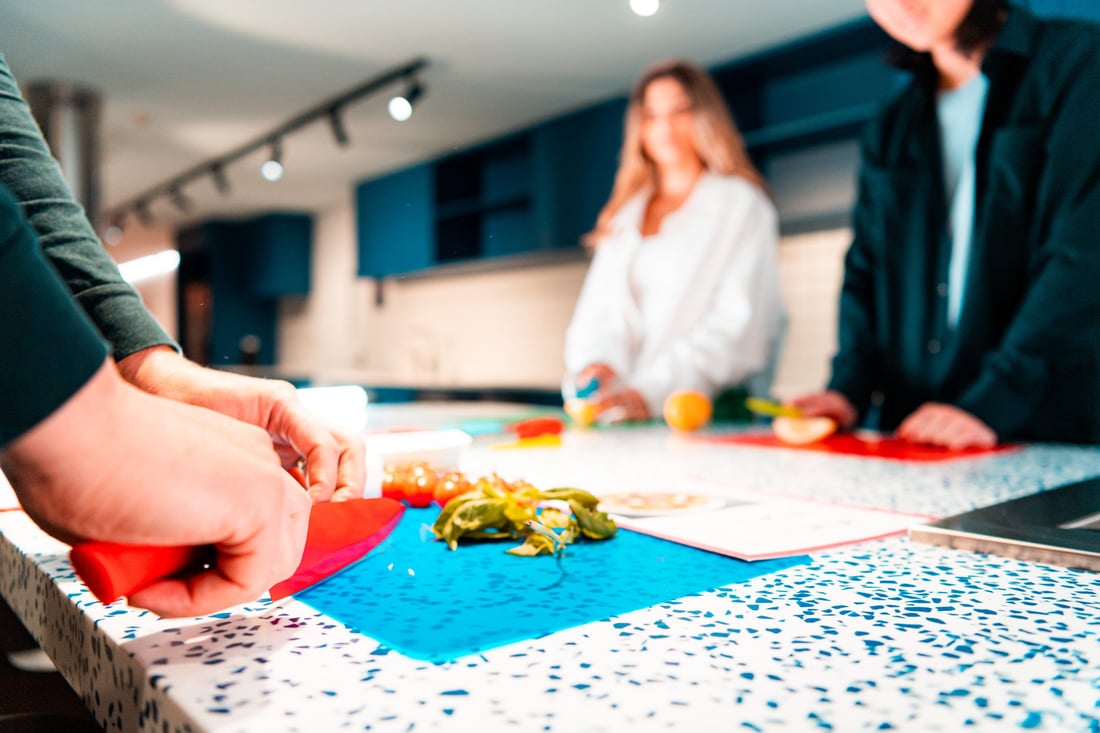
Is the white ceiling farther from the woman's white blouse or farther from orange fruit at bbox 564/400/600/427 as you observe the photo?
orange fruit at bbox 564/400/600/427

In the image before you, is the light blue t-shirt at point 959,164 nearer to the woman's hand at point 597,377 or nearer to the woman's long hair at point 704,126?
the woman's long hair at point 704,126

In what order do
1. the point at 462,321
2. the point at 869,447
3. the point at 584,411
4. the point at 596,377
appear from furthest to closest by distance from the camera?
the point at 462,321 < the point at 596,377 < the point at 584,411 < the point at 869,447

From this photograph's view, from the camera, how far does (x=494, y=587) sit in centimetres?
53

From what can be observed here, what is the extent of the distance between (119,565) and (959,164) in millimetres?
1794

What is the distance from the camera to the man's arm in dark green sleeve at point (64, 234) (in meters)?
0.60

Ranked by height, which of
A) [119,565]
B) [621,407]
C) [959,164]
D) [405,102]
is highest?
[405,102]

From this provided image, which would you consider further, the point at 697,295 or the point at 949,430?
the point at 697,295

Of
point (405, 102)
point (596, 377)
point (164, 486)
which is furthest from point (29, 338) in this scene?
point (405, 102)

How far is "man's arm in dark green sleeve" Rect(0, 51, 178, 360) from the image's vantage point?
605 millimetres

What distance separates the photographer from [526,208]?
5.07 m

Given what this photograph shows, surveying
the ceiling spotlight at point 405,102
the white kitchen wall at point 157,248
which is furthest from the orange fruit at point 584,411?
the white kitchen wall at point 157,248

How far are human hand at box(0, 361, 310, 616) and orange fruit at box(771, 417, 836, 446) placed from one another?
3.55 feet

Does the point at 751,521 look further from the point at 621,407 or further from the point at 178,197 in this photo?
the point at 178,197

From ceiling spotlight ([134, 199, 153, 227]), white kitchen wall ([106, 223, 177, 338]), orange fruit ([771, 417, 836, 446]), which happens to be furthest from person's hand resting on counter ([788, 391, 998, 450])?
white kitchen wall ([106, 223, 177, 338])
